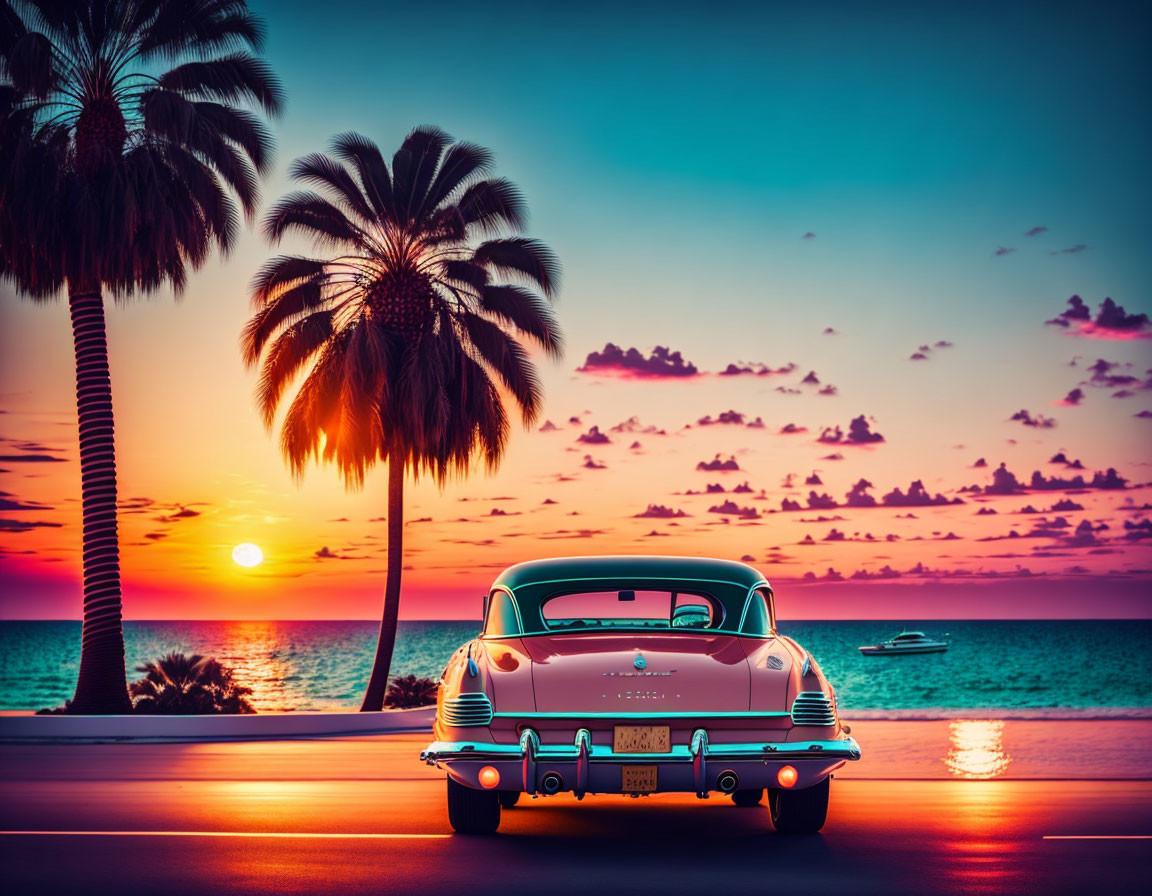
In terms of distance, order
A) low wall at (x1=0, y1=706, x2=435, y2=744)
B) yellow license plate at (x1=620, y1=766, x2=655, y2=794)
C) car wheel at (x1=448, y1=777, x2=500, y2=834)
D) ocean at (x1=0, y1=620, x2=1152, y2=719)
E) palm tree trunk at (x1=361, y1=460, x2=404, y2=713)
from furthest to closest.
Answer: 1. ocean at (x1=0, y1=620, x2=1152, y2=719)
2. palm tree trunk at (x1=361, y1=460, x2=404, y2=713)
3. low wall at (x1=0, y1=706, x2=435, y2=744)
4. car wheel at (x1=448, y1=777, x2=500, y2=834)
5. yellow license plate at (x1=620, y1=766, x2=655, y2=794)

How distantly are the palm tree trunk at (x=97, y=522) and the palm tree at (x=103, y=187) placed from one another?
0.8 inches

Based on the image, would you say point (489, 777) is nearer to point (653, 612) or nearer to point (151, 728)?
point (653, 612)

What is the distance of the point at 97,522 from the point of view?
23266 millimetres

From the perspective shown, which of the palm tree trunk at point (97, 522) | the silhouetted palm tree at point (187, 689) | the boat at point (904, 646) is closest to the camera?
the palm tree trunk at point (97, 522)

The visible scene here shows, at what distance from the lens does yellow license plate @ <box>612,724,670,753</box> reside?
811 centimetres

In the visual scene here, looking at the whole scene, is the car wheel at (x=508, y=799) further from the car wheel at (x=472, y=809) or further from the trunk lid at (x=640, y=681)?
the trunk lid at (x=640, y=681)

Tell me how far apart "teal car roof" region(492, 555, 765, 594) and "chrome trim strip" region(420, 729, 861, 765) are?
1421 millimetres

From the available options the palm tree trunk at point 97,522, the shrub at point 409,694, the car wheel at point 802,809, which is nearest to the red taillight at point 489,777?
the car wheel at point 802,809

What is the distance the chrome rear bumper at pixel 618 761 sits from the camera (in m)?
8.03

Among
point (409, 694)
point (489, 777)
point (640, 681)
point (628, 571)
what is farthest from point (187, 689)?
point (640, 681)

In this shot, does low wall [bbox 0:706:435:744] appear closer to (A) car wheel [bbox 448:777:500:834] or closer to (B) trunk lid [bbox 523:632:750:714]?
(A) car wheel [bbox 448:777:500:834]

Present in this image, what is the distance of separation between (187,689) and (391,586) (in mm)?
4225

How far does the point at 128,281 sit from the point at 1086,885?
787 inches

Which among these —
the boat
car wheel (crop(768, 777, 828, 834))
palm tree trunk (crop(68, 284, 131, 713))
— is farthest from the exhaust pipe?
the boat
